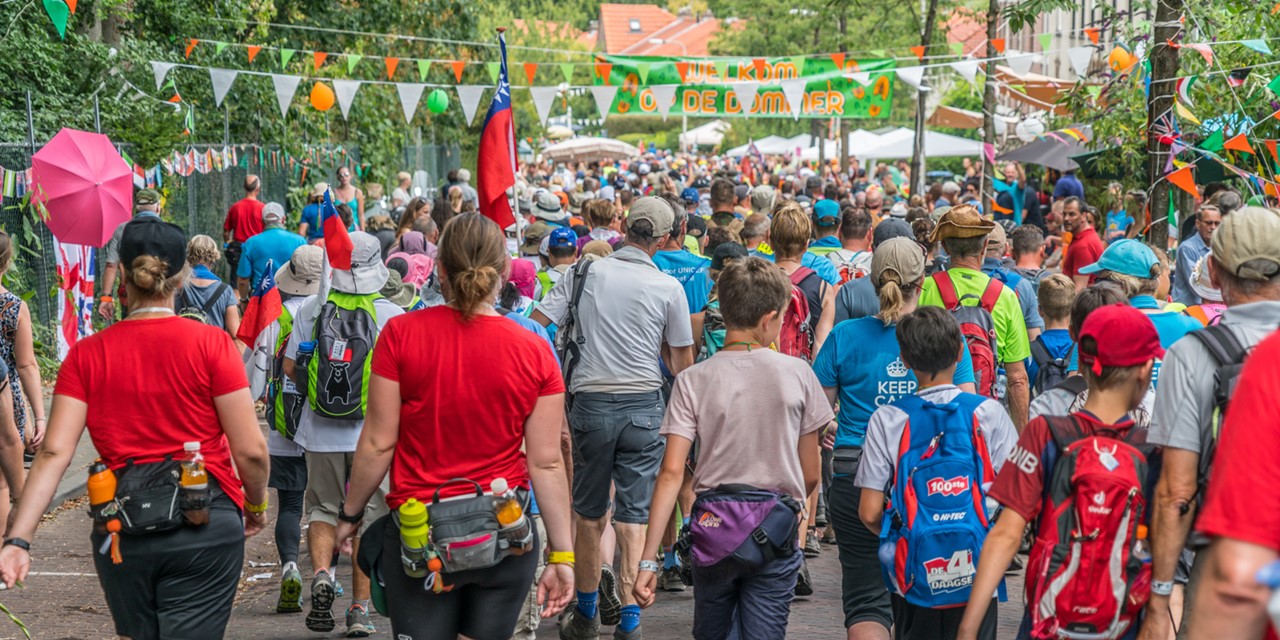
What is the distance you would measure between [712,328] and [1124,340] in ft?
12.1

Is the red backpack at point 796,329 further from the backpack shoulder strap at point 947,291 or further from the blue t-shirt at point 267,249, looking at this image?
the blue t-shirt at point 267,249

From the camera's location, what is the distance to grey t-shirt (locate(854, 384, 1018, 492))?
4.66m

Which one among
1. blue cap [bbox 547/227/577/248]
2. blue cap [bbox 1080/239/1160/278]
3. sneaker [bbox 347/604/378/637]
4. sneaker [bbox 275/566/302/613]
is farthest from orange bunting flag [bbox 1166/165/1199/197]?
sneaker [bbox 275/566/302/613]

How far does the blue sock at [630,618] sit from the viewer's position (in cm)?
664

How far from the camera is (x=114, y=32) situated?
1900cm

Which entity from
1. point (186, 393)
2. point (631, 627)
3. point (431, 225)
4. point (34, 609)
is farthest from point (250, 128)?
point (186, 393)

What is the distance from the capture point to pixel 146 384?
14.5 ft

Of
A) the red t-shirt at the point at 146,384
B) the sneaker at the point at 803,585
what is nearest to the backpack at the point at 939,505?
the red t-shirt at the point at 146,384

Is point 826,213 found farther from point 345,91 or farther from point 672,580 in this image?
point 345,91

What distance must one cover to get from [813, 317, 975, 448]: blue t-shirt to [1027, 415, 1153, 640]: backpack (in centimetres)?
168

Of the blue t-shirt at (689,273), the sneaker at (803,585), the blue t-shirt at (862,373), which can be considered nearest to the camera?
the blue t-shirt at (862,373)

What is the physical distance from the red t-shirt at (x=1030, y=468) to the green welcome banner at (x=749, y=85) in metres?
16.4

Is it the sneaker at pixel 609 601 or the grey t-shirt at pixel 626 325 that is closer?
the grey t-shirt at pixel 626 325

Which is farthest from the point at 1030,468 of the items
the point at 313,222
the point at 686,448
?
the point at 313,222
